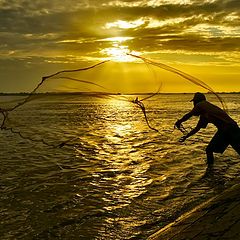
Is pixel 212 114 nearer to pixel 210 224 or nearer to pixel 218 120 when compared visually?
pixel 218 120

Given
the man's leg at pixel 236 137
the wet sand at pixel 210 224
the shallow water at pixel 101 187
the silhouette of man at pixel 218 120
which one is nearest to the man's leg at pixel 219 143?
the silhouette of man at pixel 218 120

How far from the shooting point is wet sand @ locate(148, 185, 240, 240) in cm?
554

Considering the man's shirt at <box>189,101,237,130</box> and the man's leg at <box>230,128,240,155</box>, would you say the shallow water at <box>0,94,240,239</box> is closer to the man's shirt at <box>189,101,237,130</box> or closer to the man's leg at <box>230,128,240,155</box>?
the man's leg at <box>230,128,240,155</box>

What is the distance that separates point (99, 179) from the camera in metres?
11.2

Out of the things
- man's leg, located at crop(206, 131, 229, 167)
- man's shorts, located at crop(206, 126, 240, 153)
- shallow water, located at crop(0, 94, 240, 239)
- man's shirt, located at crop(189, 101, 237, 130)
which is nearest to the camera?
shallow water, located at crop(0, 94, 240, 239)

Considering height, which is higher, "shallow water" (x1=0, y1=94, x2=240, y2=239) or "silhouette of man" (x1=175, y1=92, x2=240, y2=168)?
"silhouette of man" (x1=175, y1=92, x2=240, y2=168)

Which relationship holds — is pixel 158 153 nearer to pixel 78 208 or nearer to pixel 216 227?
pixel 78 208

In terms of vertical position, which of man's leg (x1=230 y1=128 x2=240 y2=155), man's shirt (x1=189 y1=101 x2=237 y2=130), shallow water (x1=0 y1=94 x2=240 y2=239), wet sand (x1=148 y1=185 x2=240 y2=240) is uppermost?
man's shirt (x1=189 y1=101 x2=237 y2=130)

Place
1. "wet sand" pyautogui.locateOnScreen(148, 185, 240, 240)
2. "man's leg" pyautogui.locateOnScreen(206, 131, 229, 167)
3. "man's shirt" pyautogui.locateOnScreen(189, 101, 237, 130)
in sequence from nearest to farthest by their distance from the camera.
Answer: "wet sand" pyautogui.locateOnScreen(148, 185, 240, 240) → "man's shirt" pyautogui.locateOnScreen(189, 101, 237, 130) → "man's leg" pyautogui.locateOnScreen(206, 131, 229, 167)

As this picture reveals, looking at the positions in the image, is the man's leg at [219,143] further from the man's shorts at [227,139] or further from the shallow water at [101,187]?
the shallow water at [101,187]

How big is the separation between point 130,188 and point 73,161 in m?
4.43

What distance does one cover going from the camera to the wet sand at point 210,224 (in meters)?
5.54

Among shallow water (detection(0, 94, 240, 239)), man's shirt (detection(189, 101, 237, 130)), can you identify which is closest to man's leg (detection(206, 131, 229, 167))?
man's shirt (detection(189, 101, 237, 130))

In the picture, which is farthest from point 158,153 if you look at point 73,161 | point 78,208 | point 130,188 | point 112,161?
point 78,208
